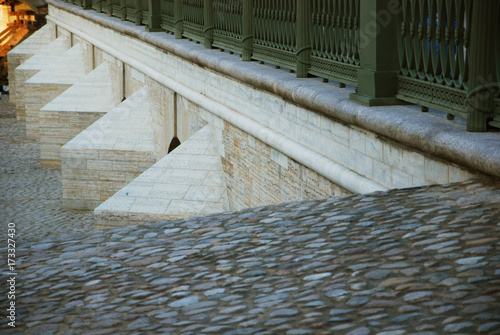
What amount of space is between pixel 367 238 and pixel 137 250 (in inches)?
50.2

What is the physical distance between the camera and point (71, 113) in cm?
1552

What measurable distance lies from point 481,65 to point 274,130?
298 cm

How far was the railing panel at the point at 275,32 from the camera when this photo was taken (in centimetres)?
709

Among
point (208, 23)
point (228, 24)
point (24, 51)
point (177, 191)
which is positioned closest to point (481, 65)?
point (177, 191)

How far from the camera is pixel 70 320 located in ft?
Answer: 11.2

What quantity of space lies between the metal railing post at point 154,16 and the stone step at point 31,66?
35.0ft

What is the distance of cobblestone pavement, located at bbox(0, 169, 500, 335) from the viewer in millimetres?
2977

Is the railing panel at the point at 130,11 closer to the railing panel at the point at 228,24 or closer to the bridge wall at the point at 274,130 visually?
the bridge wall at the point at 274,130

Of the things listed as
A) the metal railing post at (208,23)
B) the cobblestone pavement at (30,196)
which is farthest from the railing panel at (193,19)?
the cobblestone pavement at (30,196)

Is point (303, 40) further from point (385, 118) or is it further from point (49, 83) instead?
point (49, 83)

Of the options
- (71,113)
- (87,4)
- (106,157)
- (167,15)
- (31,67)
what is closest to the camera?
(106,157)

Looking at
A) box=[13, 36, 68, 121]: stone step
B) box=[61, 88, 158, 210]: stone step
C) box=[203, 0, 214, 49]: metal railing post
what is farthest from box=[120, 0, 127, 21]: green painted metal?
box=[13, 36, 68, 121]: stone step

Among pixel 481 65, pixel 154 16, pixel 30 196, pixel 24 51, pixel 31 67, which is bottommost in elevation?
pixel 30 196

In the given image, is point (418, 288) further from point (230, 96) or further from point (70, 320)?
point (230, 96)
